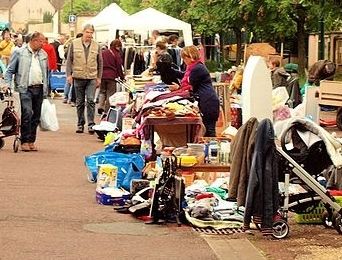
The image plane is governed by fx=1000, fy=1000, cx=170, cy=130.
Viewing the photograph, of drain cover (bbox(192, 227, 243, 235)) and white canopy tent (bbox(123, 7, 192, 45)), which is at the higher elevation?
white canopy tent (bbox(123, 7, 192, 45))

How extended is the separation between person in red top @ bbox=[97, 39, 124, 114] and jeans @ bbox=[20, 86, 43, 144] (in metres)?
5.09

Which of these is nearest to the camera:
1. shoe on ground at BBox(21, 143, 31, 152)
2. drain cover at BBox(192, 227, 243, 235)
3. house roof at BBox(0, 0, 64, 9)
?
drain cover at BBox(192, 227, 243, 235)

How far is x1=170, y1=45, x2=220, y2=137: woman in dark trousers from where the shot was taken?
1456 cm

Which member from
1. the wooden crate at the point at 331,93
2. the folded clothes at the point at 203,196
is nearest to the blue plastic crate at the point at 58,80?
the wooden crate at the point at 331,93

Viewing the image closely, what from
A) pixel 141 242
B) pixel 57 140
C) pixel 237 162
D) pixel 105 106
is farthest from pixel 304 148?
pixel 105 106

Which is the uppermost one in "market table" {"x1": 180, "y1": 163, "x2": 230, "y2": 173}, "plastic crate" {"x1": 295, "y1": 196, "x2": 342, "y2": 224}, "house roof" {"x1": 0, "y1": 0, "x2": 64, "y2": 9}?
"house roof" {"x1": 0, "y1": 0, "x2": 64, "y2": 9}

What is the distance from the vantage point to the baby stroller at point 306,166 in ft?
32.1

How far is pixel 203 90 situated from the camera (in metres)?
14.7

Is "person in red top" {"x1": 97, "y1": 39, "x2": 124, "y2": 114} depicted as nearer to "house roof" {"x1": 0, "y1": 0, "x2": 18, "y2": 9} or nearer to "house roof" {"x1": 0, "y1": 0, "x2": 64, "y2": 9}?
"house roof" {"x1": 0, "y1": 0, "x2": 64, "y2": 9}

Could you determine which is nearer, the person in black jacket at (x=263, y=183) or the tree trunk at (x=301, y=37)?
the person in black jacket at (x=263, y=183)

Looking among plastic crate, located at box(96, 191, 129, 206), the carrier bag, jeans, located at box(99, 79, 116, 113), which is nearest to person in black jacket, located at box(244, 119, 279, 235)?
plastic crate, located at box(96, 191, 129, 206)

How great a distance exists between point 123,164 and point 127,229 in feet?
7.91

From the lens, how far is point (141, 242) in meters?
9.39

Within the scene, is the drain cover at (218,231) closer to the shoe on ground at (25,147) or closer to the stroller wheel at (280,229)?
→ the stroller wheel at (280,229)
